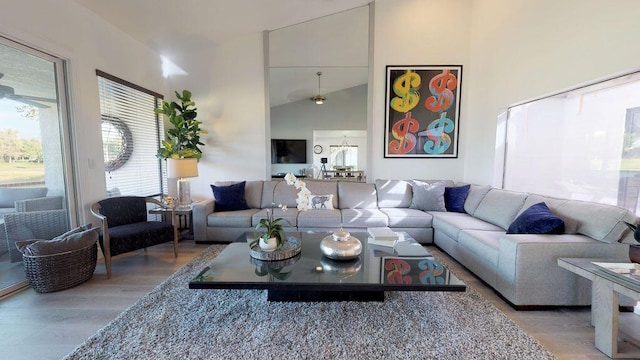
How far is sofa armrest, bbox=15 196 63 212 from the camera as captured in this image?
2488 mm

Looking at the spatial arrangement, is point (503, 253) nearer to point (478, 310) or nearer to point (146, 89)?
point (478, 310)

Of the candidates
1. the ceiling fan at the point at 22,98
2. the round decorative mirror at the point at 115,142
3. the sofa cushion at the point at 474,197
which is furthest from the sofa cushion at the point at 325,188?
the ceiling fan at the point at 22,98

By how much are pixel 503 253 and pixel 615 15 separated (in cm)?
220

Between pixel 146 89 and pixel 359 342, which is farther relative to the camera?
pixel 146 89

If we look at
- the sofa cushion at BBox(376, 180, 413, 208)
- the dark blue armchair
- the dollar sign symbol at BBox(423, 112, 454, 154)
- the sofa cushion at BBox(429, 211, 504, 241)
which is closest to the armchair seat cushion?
the dark blue armchair

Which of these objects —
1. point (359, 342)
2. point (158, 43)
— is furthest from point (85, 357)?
point (158, 43)

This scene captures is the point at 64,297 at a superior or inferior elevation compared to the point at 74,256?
inferior

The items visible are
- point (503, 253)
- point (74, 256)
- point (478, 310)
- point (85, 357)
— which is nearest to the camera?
point (85, 357)

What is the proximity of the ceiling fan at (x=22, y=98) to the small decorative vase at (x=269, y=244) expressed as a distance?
2624mm

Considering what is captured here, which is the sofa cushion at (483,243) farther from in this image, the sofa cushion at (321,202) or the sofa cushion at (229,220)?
the sofa cushion at (229,220)

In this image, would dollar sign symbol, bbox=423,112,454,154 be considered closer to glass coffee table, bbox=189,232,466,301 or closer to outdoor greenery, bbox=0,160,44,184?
glass coffee table, bbox=189,232,466,301

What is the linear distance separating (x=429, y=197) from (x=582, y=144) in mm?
1714

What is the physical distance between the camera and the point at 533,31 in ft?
10.1

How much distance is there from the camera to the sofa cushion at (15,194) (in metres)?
2.35
